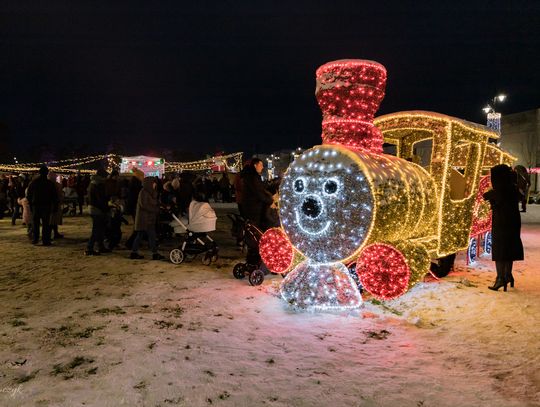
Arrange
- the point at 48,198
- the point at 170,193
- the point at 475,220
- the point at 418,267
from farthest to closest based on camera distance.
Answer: the point at 170,193
the point at 48,198
the point at 475,220
the point at 418,267

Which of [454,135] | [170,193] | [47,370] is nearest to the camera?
[47,370]

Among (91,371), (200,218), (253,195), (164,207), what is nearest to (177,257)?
(200,218)

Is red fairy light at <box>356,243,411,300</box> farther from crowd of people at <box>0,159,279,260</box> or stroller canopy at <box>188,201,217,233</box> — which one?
stroller canopy at <box>188,201,217,233</box>

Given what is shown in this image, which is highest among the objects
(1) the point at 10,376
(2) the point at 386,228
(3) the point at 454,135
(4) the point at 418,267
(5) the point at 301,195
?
(3) the point at 454,135

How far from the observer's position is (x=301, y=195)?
5711mm

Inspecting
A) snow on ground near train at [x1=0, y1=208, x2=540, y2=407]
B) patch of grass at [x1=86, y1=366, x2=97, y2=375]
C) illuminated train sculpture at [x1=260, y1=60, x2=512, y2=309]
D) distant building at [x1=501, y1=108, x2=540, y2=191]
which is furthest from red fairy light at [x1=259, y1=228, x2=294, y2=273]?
distant building at [x1=501, y1=108, x2=540, y2=191]

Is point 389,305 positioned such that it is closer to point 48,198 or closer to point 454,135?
point 454,135

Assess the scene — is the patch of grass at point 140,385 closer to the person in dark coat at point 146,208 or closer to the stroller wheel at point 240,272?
the stroller wheel at point 240,272

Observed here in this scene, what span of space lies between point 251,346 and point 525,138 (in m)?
39.5

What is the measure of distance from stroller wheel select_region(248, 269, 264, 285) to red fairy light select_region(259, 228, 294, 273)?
2.12 feet

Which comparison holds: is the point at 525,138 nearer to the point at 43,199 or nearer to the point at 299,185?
the point at 43,199

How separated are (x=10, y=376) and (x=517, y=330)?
511cm

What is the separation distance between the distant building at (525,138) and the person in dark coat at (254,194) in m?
33.6

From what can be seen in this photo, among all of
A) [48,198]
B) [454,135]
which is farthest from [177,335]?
[48,198]
